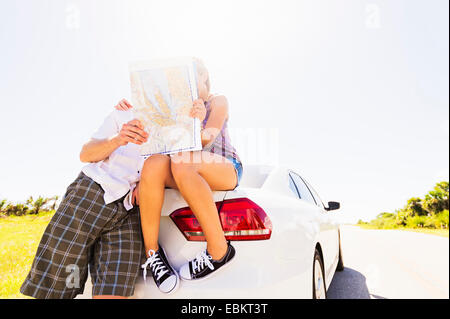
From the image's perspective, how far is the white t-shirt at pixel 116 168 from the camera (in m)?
1.79

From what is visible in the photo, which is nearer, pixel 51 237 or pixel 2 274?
pixel 51 237

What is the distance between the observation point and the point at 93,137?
6.07 ft

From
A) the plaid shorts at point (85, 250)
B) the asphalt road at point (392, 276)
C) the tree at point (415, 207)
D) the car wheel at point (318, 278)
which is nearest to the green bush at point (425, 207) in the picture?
the tree at point (415, 207)

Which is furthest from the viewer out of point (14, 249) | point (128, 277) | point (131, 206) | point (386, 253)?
point (386, 253)

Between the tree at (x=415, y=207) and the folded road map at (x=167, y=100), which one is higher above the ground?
the folded road map at (x=167, y=100)

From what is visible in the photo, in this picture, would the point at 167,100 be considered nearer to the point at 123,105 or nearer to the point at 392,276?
the point at 123,105

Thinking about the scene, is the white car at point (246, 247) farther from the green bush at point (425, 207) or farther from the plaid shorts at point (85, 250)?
the green bush at point (425, 207)

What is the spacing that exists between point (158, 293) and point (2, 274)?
3079 mm

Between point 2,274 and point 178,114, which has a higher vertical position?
point 178,114

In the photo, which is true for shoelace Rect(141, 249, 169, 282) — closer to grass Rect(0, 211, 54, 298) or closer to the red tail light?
the red tail light

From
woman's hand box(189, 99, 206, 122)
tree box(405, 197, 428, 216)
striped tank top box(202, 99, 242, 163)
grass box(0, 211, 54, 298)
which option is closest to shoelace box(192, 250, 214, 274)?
striped tank top box(202, 99, 242, 163)
